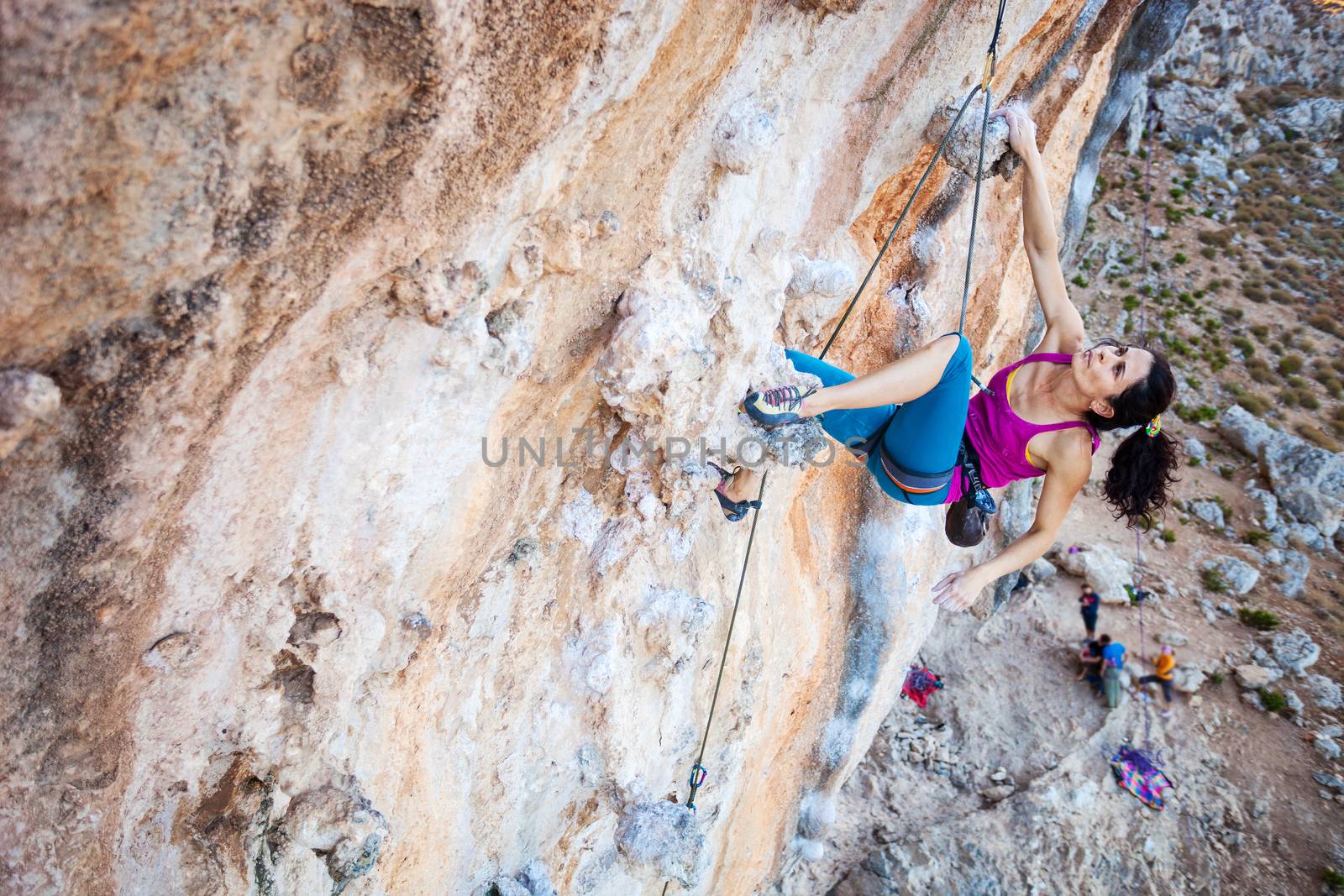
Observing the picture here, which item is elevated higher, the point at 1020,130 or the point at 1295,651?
the point at 1020,130

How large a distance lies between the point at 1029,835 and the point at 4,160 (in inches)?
269

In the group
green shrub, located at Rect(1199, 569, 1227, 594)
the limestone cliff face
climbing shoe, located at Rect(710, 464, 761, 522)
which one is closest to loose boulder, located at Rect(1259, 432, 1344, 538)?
green shrub, located at Rect(1199, 569, 1227, 594)

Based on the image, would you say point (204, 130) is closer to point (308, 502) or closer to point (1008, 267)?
point (308, 502)

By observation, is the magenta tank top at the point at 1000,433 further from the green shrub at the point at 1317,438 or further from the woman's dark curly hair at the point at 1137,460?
the green shrub at the point at 1317,438

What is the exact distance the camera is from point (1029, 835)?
584cm

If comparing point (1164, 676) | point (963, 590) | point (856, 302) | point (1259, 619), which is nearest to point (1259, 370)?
point (1259, 619)

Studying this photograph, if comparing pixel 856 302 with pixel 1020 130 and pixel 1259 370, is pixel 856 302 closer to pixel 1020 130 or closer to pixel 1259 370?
pixel 1020 130

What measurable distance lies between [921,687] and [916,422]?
549cm

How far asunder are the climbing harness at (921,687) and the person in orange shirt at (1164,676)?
1991 millimetres

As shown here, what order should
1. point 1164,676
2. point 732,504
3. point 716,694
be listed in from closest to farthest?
point 732,504 < point 716,694 < point 1164,676

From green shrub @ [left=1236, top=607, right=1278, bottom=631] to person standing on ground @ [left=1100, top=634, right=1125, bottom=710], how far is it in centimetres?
219

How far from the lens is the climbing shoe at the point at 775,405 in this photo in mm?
2139

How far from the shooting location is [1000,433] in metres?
2.61

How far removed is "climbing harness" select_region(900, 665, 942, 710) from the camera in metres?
7.11
